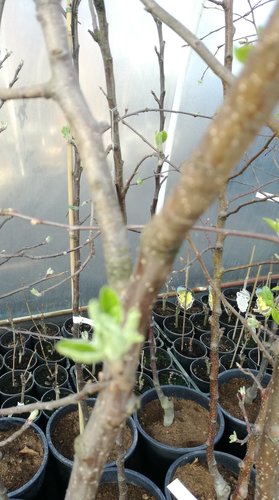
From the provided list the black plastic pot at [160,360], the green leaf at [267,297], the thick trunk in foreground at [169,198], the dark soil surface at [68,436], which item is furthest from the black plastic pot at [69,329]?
the thick trunk in foreground at [169,198]

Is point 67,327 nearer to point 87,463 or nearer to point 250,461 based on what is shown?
point 250,461

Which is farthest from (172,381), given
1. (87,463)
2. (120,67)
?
(87,463)

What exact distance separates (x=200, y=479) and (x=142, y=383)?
538 mm

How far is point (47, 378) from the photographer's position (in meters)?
1.95

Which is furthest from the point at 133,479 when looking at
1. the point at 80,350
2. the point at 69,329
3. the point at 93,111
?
the point at 93,111

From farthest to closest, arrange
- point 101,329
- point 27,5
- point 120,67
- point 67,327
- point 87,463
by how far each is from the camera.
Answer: point 67,327 < point 120,67 < point 27,5 < point 87,463 < point 101,329

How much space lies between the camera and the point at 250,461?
85cm

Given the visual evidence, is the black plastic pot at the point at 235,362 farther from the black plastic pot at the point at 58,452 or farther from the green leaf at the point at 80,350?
the green leaf at the point at 80,350

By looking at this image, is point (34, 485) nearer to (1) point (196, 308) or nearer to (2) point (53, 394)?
(2) point (53, 394)

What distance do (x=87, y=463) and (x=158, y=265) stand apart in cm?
23

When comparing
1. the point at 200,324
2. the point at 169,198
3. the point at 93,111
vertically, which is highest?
the point at 93,111

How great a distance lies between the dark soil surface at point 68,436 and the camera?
1.55 meters

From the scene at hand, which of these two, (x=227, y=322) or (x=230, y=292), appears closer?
(x=227, y=322)

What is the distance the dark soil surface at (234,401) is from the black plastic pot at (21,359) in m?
0.89
